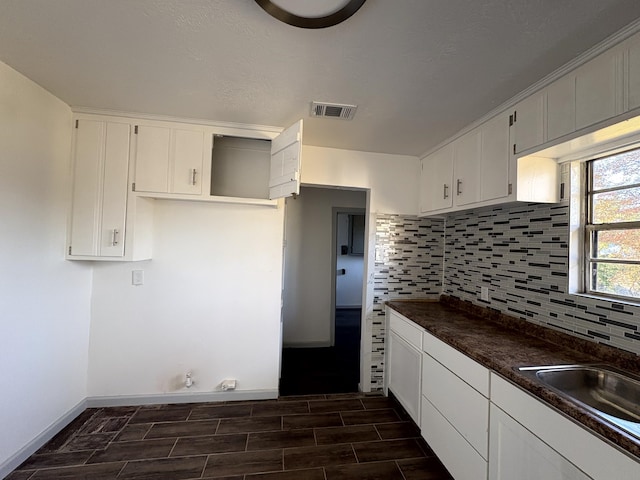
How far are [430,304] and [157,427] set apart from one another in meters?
A: 2.48

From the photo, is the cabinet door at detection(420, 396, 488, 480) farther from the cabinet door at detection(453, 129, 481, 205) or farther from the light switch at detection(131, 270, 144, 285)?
the light switch at detection(131, 270, 144, 285)

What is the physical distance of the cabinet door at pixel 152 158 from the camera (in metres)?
2.16

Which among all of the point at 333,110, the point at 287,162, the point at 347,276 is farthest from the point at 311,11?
the point at 347,276

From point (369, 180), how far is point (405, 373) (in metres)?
1.74

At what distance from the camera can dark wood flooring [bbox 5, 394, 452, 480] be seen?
172 centimetres

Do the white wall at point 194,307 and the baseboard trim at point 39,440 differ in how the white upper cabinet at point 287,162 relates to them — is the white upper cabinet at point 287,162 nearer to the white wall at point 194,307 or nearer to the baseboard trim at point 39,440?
the white wall at point 194,307

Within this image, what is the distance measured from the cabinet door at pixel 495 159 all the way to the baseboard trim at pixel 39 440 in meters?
3.35

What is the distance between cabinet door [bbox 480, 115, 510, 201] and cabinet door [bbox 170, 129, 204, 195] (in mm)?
2074

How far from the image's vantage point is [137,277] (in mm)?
2361

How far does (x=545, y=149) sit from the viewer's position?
150cm

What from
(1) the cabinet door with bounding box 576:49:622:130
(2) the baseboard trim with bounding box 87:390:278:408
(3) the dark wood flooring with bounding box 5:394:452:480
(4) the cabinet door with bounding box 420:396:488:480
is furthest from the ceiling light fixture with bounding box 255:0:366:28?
(2) the baseboard trim with bounding box 87:390:278:408

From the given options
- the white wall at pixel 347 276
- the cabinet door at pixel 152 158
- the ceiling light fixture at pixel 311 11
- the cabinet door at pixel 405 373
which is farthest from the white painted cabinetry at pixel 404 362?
the white wall at pixel 347 276

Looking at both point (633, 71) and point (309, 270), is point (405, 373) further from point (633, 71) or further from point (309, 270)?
point (633, 71)

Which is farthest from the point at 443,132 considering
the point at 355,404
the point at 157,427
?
the point at 157,427
